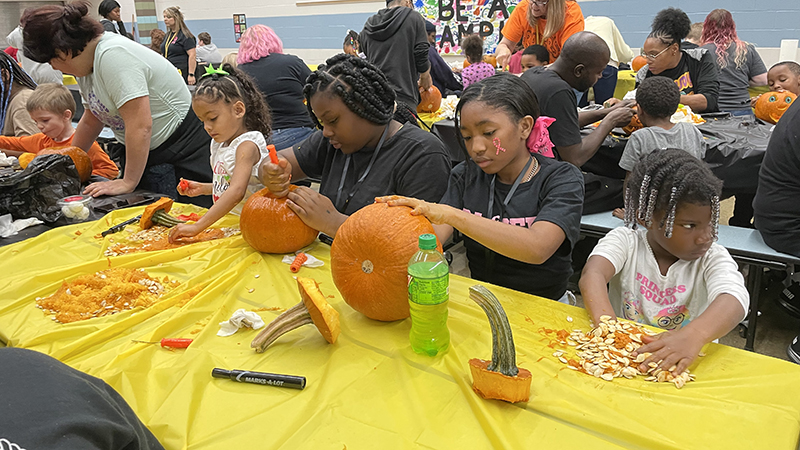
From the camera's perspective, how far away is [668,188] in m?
1.63

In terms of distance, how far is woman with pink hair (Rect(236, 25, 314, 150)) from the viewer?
4622 millimetres

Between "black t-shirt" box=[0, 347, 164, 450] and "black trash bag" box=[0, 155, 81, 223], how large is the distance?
91.6 inches

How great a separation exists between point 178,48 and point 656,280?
9.50 m

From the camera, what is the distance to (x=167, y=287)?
192cm

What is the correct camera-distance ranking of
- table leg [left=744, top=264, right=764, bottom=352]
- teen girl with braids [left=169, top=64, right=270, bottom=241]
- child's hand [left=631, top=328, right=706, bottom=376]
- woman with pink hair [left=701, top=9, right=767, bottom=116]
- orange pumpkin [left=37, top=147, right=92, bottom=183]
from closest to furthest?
child's hand [left=631, top=328, right=706, bottom=376] → teen girl with braids [left=169, top=64, right=270, bottom=241] → table leg [left=744, top=264, right=764, bottom=352] → orange pumpkin [left=37, top=147, right=92, bottom=183] → woman with pink hair [left=701, top=9, right=767, bottom=116]

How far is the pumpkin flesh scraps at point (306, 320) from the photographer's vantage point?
Result: 1434 millimetres

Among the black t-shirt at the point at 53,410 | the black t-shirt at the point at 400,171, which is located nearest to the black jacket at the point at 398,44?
the black t-shirt at the point at 400,171

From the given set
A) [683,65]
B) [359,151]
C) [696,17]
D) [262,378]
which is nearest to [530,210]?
[359,151]

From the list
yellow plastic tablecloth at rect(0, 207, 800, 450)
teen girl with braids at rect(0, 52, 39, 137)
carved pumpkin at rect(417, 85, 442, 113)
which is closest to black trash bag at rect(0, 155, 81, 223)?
yellow plastic tablecloth at rect(0, 207, 800, 450)

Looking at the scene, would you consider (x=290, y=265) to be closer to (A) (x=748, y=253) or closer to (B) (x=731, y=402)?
(B) (x=731, y=402)

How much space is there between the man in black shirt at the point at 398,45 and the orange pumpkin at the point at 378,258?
119 inches

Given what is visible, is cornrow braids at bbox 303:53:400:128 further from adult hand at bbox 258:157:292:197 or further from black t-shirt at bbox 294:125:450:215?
adult hand at bbox 258:157:292:197

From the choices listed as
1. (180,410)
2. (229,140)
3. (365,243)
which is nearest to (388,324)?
(365,243)

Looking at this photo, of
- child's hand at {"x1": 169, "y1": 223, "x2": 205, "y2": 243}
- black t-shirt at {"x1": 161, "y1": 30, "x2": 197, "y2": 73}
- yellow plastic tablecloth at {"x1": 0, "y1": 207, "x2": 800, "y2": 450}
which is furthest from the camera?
black t-shirt at {"x1": 161, "y1": 30, "x2": 197, "y2": 73}
